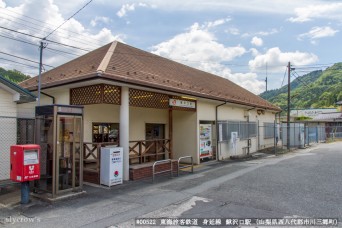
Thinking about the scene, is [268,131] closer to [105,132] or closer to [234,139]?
[234,139]

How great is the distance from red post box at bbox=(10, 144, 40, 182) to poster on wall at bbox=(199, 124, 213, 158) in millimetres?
8283

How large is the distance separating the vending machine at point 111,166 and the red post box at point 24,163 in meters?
2.18

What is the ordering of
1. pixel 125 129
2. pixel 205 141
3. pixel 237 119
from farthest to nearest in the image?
pixel 237 119, pixel 205 141, pixel 125 129

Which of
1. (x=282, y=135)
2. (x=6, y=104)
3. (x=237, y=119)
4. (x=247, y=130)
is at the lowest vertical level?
(x=282, y=135)

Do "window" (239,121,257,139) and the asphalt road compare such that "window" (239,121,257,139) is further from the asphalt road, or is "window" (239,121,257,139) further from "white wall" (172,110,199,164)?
the asphalt road

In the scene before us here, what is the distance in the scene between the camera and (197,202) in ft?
22.7

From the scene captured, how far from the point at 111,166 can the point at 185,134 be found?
19.2ft

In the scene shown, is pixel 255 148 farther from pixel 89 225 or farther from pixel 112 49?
pixel 89 225

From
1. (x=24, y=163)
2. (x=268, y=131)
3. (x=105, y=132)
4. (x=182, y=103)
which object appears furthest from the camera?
(x=268, y=131)

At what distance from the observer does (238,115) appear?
17.8m

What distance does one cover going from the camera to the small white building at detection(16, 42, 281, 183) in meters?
9.51

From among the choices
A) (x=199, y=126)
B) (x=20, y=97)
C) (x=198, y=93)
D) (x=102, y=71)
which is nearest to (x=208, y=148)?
(x=199, y=126)

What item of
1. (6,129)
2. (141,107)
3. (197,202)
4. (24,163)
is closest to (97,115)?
(141,107)

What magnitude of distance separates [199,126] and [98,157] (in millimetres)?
5931
